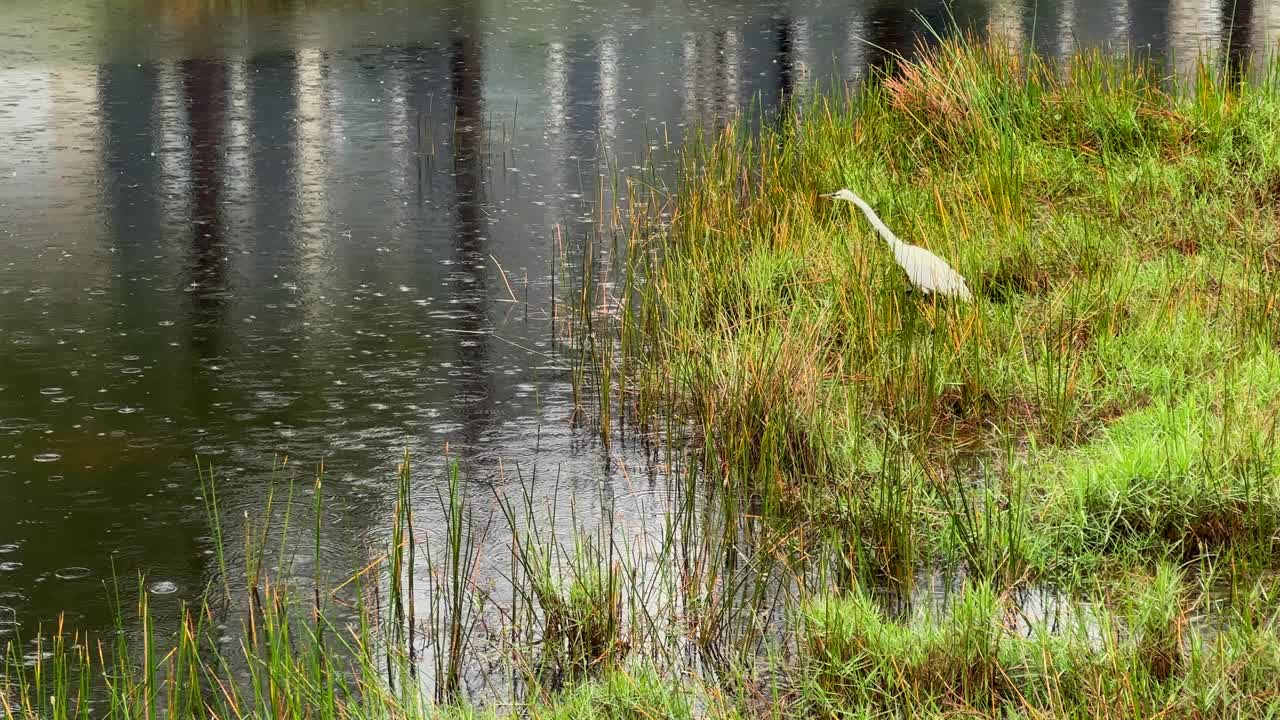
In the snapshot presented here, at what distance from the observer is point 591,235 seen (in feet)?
27.5

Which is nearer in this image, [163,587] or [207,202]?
[163,587]

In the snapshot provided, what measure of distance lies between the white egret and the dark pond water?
4.48ft

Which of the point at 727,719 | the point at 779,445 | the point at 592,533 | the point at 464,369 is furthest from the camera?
the point at 464,369

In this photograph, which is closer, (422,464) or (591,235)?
(422,464)

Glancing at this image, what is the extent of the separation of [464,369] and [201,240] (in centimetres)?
276

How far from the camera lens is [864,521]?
4473 mm

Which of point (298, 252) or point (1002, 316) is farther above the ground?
point (1002, 316)

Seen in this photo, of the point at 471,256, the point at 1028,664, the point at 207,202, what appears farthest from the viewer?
the point at 207,202

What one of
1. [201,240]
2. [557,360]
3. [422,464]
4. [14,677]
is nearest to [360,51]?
[201,240]

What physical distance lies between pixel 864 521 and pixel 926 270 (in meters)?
1.79

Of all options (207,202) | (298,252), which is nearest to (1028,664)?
(298,252)

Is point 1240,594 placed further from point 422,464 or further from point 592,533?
point 422,464

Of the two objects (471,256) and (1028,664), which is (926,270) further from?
(471,256)

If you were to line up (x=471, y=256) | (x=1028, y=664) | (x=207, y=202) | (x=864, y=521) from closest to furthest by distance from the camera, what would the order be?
(x=1028, y=664)
(x=864, y=521)
(x=471, y=256)
(x=207, y=202)
